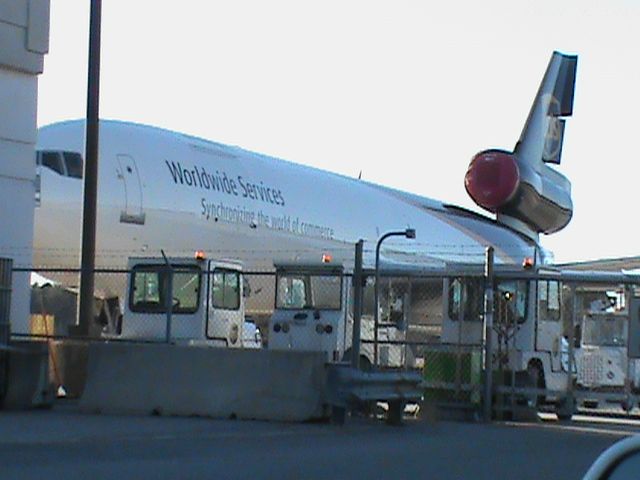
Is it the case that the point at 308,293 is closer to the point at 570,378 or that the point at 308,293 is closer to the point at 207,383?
the point at 570,378

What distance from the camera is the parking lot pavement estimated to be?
33.6ft

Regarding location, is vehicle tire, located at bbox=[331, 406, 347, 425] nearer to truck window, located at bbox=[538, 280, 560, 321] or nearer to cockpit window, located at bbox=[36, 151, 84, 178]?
truck window, located at bbox=[538, 280, 560, 321]

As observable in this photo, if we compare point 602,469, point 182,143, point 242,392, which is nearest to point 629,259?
point 182,143

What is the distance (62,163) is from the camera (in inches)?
1019

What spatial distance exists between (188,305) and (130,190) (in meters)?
5.70

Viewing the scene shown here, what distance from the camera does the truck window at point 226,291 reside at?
69.5ft

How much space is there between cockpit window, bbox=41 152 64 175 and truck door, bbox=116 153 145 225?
3.51ft

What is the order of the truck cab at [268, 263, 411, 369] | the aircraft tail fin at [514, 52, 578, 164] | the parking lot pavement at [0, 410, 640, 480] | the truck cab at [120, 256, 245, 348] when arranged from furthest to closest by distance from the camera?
the aircraft tail fin at [514, 52, 578, 164] → the truck cab at [268, 263, 411, 369] → the truck cab at [120, 256, 245, 348] → the parking lot pavement at [0, 410, 640, 480]

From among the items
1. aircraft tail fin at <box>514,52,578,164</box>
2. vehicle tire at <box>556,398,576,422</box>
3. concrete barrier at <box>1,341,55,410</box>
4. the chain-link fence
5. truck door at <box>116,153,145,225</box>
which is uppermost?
aircraft tail fin at <box>514,52,578,164</box>

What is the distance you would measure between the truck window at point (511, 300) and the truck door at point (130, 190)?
8.72 m

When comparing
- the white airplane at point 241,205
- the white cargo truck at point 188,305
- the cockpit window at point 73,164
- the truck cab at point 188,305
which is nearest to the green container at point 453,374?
the white cargo truck at point 188,305

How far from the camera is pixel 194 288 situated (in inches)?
835

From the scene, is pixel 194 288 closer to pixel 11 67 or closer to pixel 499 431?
pixel 11 67

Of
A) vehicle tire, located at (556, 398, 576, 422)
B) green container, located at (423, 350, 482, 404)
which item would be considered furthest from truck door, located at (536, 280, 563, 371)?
green container, located at (423, 350, 482, 404)
